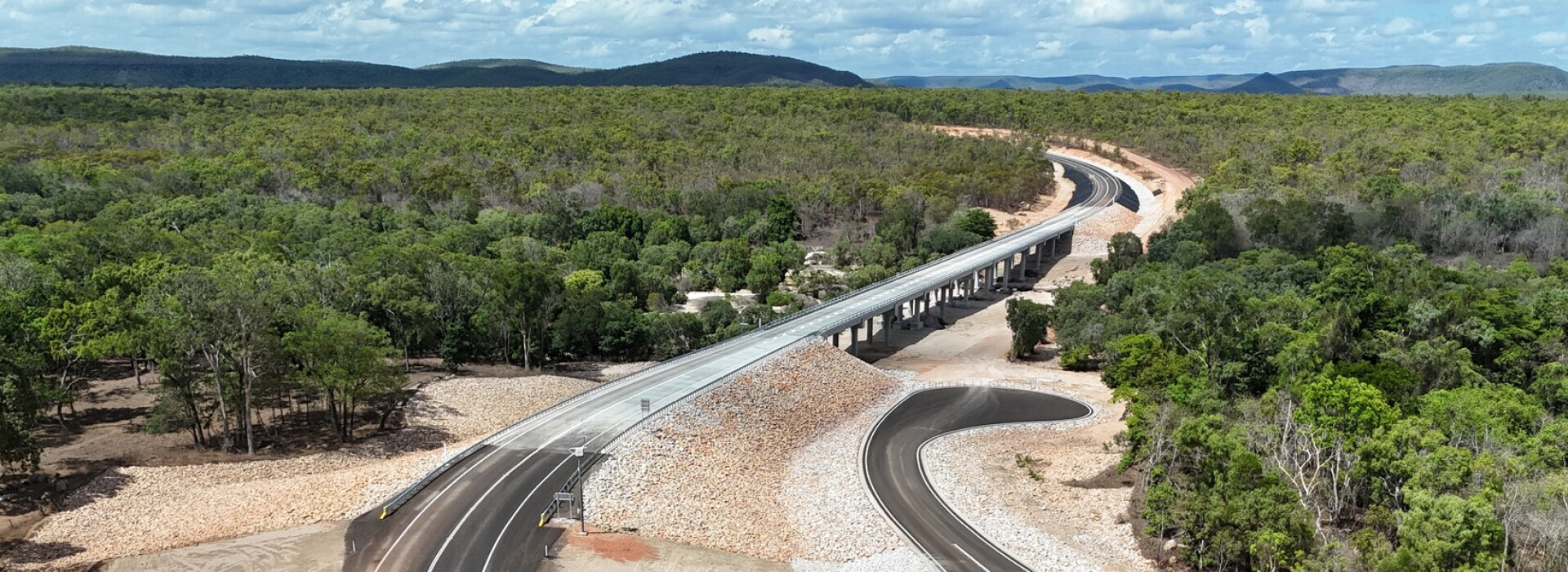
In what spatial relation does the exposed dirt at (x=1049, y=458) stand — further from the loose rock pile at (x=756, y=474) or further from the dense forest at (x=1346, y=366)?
the loose rock pile at (x=756, y=474)

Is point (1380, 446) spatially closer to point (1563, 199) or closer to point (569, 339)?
point (569, 339)

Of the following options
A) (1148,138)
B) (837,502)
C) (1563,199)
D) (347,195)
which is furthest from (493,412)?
(1148,138)

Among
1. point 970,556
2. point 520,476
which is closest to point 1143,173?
point 970,556

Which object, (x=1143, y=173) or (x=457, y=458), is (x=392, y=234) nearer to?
(x=457, y=458)

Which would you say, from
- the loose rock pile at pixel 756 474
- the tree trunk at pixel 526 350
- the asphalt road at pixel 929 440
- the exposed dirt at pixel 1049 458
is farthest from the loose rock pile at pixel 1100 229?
the tree trunk at pixel 526 350

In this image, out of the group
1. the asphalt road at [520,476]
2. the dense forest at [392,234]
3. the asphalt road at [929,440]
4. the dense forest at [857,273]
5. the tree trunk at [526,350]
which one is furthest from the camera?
the tree trunk at [526,350]

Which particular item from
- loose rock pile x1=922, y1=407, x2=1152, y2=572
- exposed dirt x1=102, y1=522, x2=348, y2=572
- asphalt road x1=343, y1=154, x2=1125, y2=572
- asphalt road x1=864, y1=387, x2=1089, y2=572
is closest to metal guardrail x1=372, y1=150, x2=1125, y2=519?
asphalt road x1=343, y1=154, x2=1125, y2=572

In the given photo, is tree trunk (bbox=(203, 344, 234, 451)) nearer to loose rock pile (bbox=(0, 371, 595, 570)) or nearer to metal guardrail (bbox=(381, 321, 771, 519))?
loose rock pile (bbox=(0, 371, 595, 570))
